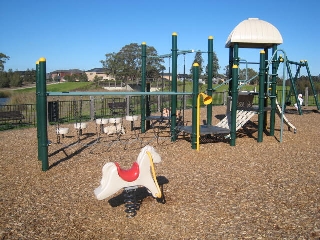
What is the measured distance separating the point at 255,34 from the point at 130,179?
747 cm

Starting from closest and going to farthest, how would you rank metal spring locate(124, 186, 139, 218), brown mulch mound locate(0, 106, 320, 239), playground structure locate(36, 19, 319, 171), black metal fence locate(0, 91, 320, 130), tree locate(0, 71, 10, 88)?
brown mulch mound locate(0, 106, 320, 239), metal spring locate(124, 186, 139, 218), playground structure locate(36, 19, 319, 171), black metal fence locate(0, 91, 320, 130), tree locate(0, 71, 10, 88)

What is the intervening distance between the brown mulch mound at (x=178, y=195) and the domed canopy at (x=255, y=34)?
134 inches

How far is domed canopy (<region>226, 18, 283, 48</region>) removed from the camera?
970 cm

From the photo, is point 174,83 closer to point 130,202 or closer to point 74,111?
point 130,202

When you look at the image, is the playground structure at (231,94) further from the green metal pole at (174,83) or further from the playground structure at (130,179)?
the playground structure at (130,179)

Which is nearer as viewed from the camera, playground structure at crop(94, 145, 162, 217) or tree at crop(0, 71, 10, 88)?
playground structure at crop(94, 145, 162, 217)

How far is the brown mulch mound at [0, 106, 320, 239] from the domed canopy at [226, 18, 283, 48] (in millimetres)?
3404

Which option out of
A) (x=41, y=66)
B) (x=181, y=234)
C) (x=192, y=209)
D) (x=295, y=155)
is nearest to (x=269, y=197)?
(x=192, y=209)

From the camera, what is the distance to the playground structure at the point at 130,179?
3809 millimetres

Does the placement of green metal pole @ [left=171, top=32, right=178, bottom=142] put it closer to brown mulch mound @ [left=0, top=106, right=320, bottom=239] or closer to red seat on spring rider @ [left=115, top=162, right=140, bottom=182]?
brown mulch mound @ [left=0, top=106, right=320, bottom=239]

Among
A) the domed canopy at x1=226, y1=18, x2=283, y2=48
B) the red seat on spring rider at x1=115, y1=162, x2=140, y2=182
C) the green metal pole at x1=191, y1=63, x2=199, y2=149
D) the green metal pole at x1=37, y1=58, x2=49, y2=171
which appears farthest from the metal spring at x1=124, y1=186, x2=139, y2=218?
the domed canopy at x1=226, y1=18, x2=283, y2=48

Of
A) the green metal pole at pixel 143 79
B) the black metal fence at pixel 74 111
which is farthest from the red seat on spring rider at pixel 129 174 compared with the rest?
the green metal pole at pixel 143 79

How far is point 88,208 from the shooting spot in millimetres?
4230

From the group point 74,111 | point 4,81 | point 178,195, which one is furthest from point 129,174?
point 4,81
